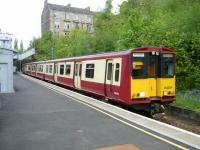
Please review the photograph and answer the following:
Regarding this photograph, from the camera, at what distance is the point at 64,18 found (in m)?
113

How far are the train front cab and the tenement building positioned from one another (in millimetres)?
92667

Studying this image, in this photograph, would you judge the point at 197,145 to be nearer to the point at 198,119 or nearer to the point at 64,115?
the point at 64,115

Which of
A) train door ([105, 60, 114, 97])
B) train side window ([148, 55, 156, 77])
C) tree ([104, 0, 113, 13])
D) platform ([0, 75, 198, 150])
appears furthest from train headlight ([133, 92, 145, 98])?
tree ([104, 0, 113, 13])

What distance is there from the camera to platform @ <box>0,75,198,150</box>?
9211mm

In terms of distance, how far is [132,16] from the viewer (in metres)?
34.0

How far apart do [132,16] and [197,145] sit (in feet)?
85.7

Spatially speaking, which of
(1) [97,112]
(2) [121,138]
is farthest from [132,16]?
(2) [121,138]

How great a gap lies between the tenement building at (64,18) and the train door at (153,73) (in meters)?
92.9

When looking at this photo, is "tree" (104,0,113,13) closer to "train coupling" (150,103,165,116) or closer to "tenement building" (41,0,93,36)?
"train coupling" (150,103,165,116)

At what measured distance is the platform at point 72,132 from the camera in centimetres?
921

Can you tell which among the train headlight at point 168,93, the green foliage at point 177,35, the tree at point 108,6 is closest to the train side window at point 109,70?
Answer: the train headlight at point 168,93

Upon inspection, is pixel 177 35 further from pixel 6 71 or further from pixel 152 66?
pixel 6 71

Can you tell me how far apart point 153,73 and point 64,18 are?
98.5m

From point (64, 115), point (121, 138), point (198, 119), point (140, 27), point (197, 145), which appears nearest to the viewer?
point (197, 145)
